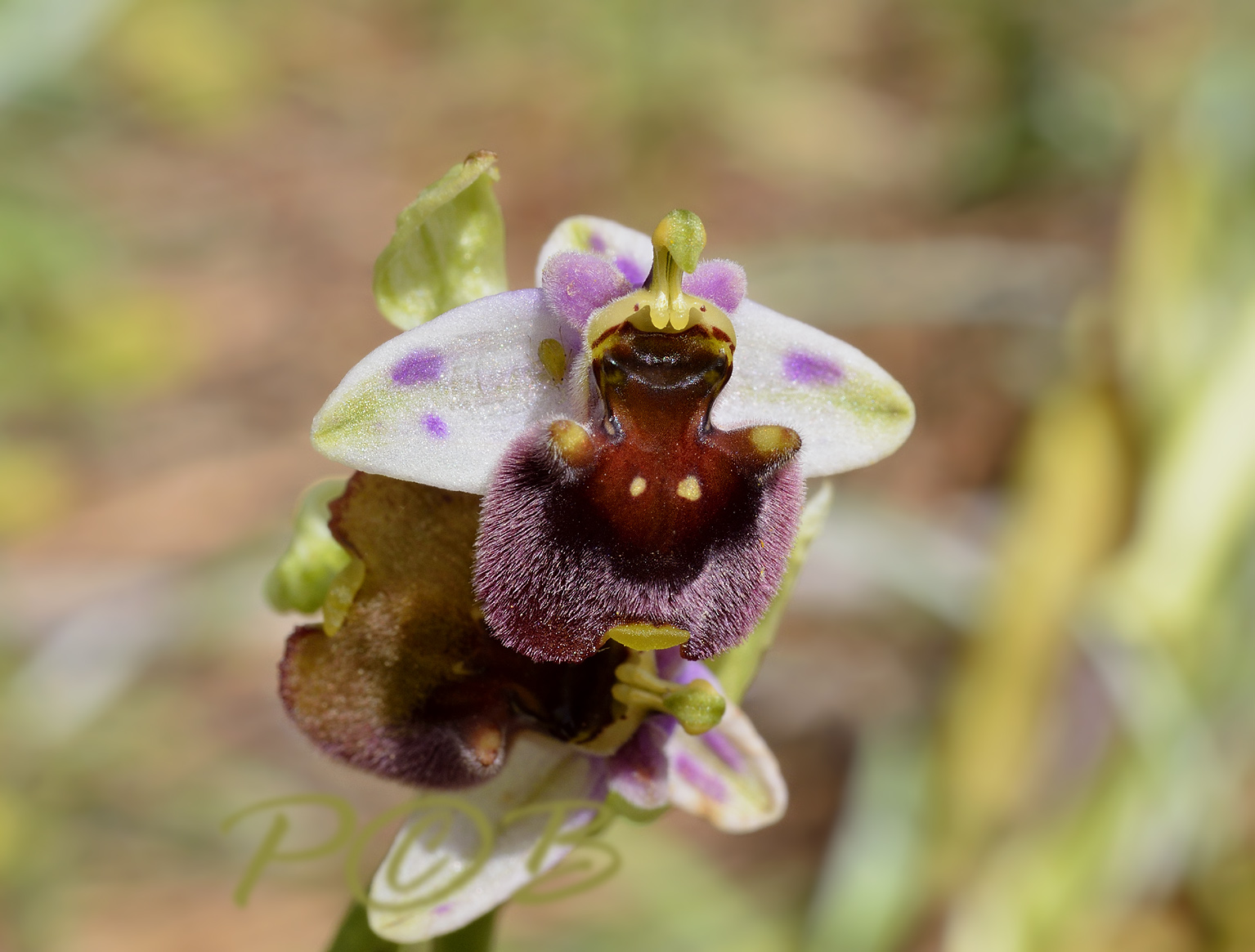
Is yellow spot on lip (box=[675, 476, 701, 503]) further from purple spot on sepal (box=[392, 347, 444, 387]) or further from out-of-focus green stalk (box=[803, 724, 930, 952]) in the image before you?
out-of-focus green stalk (box=[803, 724, 930, 952])

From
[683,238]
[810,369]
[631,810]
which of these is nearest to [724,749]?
[631,810]

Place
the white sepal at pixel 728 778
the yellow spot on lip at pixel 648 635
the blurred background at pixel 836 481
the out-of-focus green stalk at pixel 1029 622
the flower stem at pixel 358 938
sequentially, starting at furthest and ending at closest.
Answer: the out-of-focus green stalk at pixel 1029 622, the blurred background at pixel 836 481, the white sepal at pixel 728 778, the flower stem at pixel 358 938, the yellow spot on lip at pixel 648 635

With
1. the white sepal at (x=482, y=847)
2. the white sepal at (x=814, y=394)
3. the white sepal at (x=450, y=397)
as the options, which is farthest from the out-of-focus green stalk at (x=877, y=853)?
the white sepal at (x=450, y=397)

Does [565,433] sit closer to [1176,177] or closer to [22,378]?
[1176,177]

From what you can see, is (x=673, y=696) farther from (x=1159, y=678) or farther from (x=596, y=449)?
(x=1159, y=678)

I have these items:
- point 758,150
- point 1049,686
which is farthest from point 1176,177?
point 758,150

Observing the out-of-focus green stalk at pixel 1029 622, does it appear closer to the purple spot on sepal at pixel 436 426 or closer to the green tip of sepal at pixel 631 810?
the green tip of sepal at pixel 631 810
